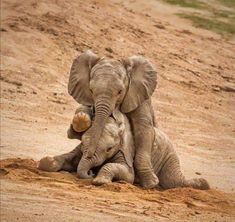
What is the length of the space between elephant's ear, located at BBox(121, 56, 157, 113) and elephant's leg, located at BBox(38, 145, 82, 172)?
53 cm

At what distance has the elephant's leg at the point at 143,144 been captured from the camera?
730cm

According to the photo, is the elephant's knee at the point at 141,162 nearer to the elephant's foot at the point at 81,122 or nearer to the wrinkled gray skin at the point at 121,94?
the wrinkled gray skin at the point at 121,94

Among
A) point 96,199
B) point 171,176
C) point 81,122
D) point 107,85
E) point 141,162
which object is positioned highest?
point 107,85

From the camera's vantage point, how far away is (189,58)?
8305 millimetres

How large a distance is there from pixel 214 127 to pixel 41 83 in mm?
6376

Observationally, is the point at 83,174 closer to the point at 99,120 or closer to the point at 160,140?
the point at 99,120

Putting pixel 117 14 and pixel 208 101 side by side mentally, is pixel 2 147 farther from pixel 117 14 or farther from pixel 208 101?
pixel 117 14

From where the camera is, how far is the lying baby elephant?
6.96 metres

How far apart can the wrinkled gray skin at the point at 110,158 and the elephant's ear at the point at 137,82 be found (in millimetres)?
130

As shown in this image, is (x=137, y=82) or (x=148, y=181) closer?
(x=148, y=181)

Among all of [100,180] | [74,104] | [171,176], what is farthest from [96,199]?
[74,104]

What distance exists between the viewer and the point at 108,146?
698cm

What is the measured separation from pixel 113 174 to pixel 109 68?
818mm

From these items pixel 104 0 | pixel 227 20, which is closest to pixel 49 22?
pixel 104 0
